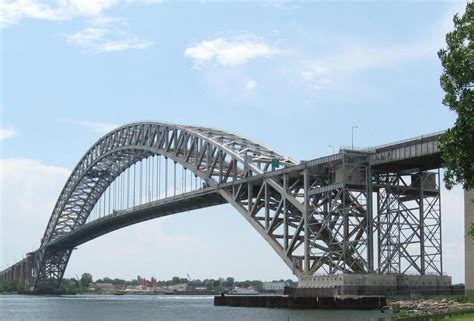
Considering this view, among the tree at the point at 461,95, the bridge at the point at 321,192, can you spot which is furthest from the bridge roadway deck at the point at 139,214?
the tree at the point at 461,95

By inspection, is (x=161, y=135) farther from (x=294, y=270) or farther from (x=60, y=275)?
(x=60, y=275)

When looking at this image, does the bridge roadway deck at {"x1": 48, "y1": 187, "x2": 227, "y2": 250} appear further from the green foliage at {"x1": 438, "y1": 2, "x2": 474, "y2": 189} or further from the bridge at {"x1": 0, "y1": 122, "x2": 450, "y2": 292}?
the green foliage at {"x1": 438, "y1": 2, "x2": 474, "y2": 189}

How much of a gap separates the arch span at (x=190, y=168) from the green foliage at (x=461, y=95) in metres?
47.3

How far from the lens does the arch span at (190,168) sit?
81131 mm

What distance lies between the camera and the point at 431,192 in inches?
2876

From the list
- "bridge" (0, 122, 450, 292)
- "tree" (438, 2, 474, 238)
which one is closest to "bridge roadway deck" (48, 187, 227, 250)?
"bridge" (0, 122, 450, 292)

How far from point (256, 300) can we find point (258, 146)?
762 inches

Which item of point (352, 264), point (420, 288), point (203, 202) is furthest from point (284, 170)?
point (203, 202)

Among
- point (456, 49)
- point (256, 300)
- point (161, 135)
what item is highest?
point (161, 135)

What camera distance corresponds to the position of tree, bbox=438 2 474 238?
89.7ft

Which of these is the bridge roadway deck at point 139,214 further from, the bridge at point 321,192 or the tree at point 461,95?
the tree at point 461,95

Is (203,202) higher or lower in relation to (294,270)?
higher

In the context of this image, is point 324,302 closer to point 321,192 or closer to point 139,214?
point 321,192

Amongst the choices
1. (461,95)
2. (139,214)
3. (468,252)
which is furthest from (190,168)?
(461,95)
